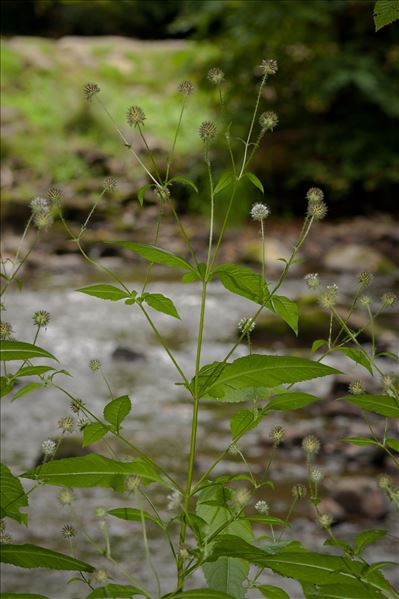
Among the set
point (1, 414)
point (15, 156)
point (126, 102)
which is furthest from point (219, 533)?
point (126, 102)

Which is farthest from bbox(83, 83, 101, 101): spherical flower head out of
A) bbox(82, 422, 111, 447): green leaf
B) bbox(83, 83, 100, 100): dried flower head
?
bbox(82, 422, 111, 447): green leaf

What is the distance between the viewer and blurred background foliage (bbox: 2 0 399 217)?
13.2 m

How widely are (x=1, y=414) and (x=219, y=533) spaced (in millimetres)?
4925

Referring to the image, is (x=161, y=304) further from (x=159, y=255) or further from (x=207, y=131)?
(x=207, y=131)

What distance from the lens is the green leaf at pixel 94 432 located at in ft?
4.11

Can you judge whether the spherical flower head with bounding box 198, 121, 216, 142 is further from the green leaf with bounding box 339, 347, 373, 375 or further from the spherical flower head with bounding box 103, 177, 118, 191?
the green leaf with bounding box 339, 347, 373, 375

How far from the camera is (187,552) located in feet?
3.61

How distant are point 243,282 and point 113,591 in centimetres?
48

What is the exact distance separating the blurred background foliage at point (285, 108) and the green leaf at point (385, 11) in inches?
432

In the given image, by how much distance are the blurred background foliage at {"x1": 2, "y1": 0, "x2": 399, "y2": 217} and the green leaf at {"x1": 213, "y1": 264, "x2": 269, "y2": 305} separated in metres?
11.1

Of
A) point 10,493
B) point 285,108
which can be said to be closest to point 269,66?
point 10,493

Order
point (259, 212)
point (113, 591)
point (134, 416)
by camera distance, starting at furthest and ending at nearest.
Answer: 1. point (134, 416)
2. point (259, 212)
3. point (113, 591)

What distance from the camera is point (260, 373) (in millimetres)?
1230

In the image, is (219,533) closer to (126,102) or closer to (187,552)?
(187,552)
